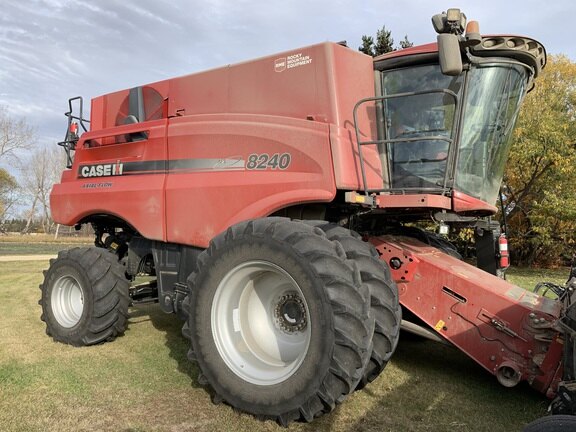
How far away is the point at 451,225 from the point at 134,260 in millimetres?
3588

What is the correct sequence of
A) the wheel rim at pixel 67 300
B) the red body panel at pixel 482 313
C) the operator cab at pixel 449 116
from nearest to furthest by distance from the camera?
the red body panel at pixel 482 313 → the operator cab at pixel 449 116 → the wheel rim at pixel 67 300

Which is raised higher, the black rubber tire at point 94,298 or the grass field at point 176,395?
the black rubber tire at point 94,298

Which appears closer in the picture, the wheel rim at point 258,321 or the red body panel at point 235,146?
the wheel rim at point 258,321

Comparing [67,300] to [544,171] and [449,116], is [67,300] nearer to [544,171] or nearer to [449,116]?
[449,116]

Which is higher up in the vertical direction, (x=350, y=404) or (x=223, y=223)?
(x=223, y=223)

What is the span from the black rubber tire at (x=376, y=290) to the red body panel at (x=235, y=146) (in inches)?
15.0

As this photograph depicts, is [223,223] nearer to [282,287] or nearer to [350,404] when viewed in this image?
[282,287]

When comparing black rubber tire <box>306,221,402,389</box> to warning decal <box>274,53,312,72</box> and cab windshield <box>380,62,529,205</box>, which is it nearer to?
cab windshield <box>380,62,529,205</box>

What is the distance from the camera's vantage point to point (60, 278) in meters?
5.66

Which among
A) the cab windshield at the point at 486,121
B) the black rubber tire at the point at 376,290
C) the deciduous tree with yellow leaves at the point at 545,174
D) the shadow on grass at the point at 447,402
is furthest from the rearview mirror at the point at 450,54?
the deciduous tree with yellow leaves at the point at 545,174

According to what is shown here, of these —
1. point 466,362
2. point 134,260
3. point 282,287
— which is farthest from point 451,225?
point 134,260

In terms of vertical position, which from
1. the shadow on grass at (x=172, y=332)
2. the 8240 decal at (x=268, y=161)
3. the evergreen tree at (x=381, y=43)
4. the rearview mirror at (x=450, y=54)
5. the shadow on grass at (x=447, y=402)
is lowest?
the shadow on grass at (x=447, y=402)

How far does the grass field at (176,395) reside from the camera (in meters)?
3.35

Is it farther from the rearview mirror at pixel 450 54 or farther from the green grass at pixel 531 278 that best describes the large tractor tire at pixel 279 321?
the green grass at pixel 531 278
